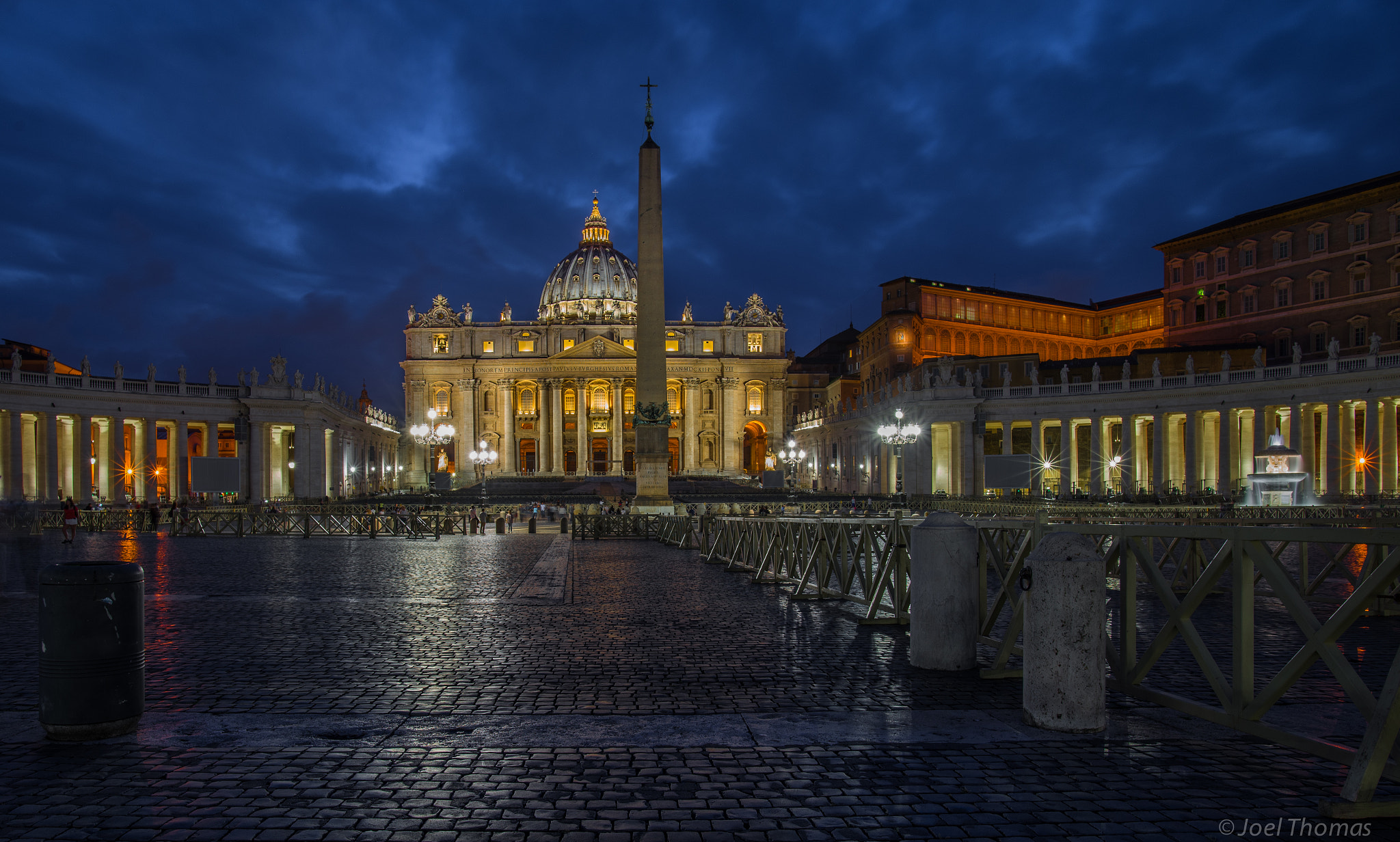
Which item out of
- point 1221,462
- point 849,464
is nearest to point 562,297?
point 849,464

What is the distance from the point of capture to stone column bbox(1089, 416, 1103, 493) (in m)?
50.7

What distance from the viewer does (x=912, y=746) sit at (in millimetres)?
5438

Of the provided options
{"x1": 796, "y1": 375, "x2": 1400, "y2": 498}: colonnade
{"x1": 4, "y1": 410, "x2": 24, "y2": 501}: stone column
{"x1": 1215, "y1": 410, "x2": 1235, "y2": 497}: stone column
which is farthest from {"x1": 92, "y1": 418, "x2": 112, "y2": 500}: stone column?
{"x1": 1215, "y1": 410, "x2": 1235, "y2": 497}: stone column

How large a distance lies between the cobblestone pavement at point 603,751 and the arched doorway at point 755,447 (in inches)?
3673

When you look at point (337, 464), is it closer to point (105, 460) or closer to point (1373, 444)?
point (105, 460)

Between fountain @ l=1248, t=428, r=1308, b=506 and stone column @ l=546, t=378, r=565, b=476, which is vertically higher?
stone column @ l=546, t=378, r=565, b=476

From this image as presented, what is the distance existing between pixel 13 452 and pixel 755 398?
71342mm

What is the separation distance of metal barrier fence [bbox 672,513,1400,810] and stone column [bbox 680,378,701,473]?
8433 cm

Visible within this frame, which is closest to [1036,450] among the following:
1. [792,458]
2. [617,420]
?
[792,458]

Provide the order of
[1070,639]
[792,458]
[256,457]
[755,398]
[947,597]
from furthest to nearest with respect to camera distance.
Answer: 1. [755,398]
2. [792,458]
3. [256,457]
4. [947,597]
5. [1070,639]

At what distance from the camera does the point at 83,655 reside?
5.54 meters

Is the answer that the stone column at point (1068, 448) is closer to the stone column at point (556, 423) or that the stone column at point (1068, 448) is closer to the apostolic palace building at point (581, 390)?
the apostolic palace building at point (581, 390)

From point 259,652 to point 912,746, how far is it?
6.48m

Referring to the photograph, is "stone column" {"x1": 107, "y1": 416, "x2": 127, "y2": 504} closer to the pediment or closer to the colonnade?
the colonnade
